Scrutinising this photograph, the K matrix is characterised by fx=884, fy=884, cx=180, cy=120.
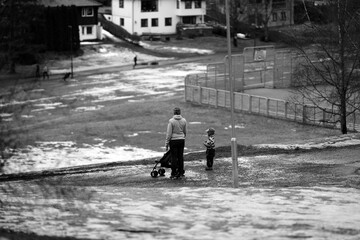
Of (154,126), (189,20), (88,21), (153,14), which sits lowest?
(154,126)

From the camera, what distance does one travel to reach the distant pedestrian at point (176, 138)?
855 inches

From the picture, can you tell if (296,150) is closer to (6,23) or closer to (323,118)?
(323,118)

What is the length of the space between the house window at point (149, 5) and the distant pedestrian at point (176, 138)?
76.3 m

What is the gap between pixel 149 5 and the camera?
98.0 m

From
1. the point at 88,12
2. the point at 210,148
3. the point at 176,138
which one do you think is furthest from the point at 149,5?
the point at 176,138

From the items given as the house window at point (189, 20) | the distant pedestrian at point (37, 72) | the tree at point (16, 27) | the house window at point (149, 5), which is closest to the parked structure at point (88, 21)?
the house window at point (149, 5)

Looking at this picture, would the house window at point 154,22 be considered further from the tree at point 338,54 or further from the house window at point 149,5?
the tree at point 338,54

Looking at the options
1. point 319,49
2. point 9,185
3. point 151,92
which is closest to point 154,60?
point 151,92

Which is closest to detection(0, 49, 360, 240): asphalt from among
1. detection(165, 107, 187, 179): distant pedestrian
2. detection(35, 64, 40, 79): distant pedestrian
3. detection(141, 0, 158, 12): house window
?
detection(165, 107, 187, 179): distant pedestrian

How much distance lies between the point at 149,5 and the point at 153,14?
1289 mm

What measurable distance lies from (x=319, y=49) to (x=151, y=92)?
2483 centimetres

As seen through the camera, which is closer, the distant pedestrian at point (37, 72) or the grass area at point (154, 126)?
the distant pedestrian at point (37, 72)

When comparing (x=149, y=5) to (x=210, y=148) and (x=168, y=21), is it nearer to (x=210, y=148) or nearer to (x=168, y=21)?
(x=168, y=21)

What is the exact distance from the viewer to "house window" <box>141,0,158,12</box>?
97500mm
